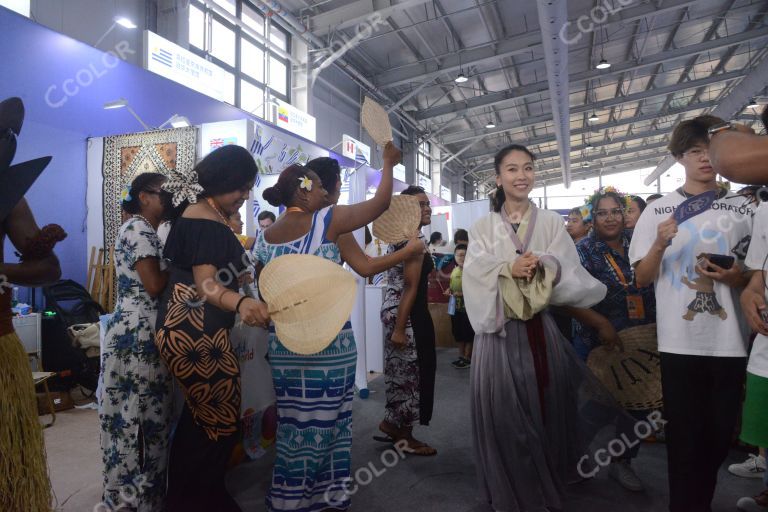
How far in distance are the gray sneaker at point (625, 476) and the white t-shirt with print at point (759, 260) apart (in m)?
0.89

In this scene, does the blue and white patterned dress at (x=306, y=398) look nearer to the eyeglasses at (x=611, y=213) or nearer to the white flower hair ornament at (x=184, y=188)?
the white flower hair ornament at (x=184, y=188)

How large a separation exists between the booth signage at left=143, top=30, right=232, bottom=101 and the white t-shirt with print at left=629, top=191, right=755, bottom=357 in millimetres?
5563

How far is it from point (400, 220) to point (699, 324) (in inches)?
54.2

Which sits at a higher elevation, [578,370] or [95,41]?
[95,41]

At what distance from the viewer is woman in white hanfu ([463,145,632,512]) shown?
69.2 inches

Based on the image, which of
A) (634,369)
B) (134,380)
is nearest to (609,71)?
(634,369)

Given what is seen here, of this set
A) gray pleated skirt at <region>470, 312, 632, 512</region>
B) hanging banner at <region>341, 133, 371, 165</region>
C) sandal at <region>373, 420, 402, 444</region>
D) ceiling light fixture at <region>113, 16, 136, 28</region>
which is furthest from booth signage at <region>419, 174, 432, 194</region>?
gray pleated skirt at <region>470, 312, 632, 512</region>

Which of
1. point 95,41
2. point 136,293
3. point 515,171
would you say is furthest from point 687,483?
point 95,41

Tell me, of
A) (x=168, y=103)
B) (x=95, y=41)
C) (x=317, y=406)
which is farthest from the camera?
(x=95, y=41)

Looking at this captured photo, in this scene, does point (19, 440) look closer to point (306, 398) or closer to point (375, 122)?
point (306, 398)

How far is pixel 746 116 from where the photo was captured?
15523mm

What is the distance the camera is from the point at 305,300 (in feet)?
4.38

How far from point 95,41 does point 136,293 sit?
5143mm

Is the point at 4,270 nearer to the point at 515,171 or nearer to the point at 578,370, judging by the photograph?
the point at 515,171
